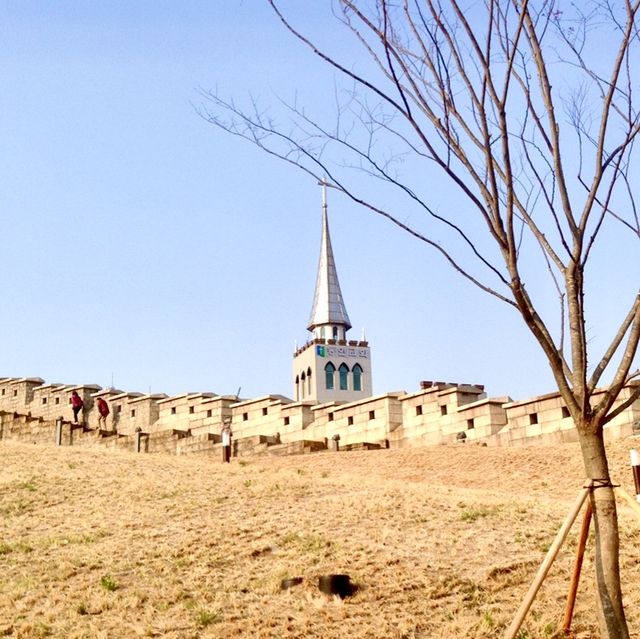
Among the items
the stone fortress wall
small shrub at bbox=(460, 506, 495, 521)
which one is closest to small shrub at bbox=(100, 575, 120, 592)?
small shrub at bbox=(460, 506, 495, 521)

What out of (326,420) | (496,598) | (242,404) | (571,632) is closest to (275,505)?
(496,598)

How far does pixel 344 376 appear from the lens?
84562mm

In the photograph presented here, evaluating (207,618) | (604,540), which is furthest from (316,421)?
(604,540)

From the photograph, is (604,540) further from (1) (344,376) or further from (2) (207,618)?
(1) (344,376)

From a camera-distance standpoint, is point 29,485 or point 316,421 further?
point 316,421

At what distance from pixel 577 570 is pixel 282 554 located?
4850mm

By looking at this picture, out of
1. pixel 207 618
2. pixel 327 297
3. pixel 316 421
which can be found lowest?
pixel 207 618

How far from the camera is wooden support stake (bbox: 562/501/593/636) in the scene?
7.12 metres

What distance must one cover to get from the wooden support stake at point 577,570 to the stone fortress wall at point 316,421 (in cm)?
1282

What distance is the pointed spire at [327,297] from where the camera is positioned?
274 ft

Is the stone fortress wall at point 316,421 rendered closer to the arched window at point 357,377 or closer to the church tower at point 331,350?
the church tower at point 331,350

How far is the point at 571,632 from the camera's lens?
823cm

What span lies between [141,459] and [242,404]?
816cm

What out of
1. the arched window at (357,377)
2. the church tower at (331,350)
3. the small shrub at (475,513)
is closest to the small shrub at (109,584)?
the small shrub at (475,513)
